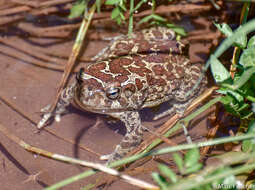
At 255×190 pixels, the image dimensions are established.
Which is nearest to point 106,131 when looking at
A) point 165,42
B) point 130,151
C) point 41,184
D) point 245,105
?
point 130,151

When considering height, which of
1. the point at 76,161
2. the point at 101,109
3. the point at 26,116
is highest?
the point at 76,161

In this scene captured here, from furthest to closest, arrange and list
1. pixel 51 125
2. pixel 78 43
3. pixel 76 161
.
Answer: pixel 78 43 < pixel 51 125 < pixel 76 161

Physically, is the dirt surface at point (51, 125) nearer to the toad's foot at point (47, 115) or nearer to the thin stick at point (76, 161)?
the toad's foot at point (47, 115)

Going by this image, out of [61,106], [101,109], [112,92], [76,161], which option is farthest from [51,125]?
[76,161]

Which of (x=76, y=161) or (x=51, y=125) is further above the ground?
(x=76, y=161)

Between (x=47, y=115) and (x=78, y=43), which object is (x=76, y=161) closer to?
(x=47, y=115)

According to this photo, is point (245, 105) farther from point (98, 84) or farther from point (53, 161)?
point (53, 161)

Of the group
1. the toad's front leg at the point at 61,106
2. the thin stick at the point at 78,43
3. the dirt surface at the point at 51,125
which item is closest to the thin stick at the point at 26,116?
the dirt surface at the point at 51,125
